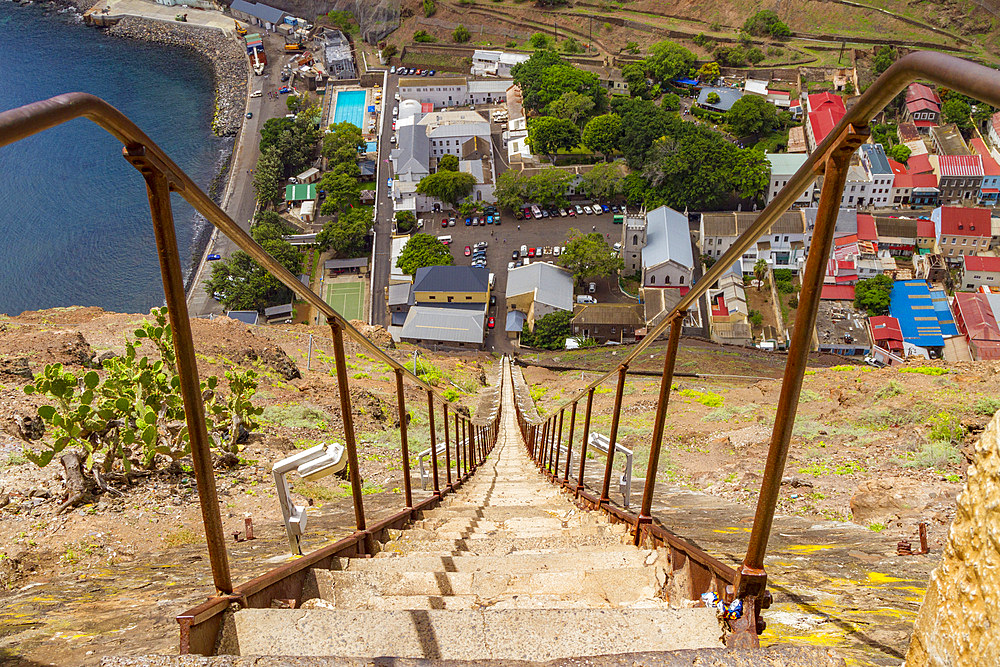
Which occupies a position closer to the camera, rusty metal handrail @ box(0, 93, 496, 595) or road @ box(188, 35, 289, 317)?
rusty metal handrail @ box(0, 93, 496, 595)

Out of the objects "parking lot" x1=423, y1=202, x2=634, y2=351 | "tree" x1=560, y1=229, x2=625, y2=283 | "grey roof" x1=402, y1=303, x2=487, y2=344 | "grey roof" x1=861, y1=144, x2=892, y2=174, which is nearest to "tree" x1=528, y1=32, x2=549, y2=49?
"parking lot" x1=423, y1=202, x2=634, y2=351

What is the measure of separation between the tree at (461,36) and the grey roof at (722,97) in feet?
69.8

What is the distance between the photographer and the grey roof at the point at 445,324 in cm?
3338

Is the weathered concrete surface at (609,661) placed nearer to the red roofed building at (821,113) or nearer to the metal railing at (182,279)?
the metal railing at (182,279)

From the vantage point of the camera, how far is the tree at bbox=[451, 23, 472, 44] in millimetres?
60625

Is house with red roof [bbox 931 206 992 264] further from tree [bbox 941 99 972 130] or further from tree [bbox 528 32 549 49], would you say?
tree [bbox 528 32 549 49]

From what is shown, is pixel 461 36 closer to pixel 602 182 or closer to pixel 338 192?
pixel 338 192

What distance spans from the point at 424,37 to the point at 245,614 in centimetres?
6429

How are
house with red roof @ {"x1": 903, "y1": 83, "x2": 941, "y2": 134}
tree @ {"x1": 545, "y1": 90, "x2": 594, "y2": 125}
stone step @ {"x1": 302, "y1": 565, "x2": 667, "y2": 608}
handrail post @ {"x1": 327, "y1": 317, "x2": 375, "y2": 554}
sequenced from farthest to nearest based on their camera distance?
tree @ {"x1": 545, "y1": 90, "x2": 594, "y2": 125} → house with red roof @ {"x1": 903, "y1": 83, "x2": 941, "y2": 134} → handrail post @ {"x1": 327, "y1": 317, "x2": 375, "y2": 554} → stone step @ {"x1": 302, "y1": 565, "x2": 667, "y2": 608}

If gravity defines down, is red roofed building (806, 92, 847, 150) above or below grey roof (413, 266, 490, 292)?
above

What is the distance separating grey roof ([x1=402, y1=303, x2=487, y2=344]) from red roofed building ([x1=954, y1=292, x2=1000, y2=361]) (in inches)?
874

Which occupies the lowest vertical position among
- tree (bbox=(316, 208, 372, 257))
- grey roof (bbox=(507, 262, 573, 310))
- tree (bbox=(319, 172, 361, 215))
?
grey roof (bbox=(507, 262, 573, 310))

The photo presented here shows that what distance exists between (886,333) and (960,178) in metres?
16.3

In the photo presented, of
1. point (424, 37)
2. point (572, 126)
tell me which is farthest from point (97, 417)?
point (424, 37)
